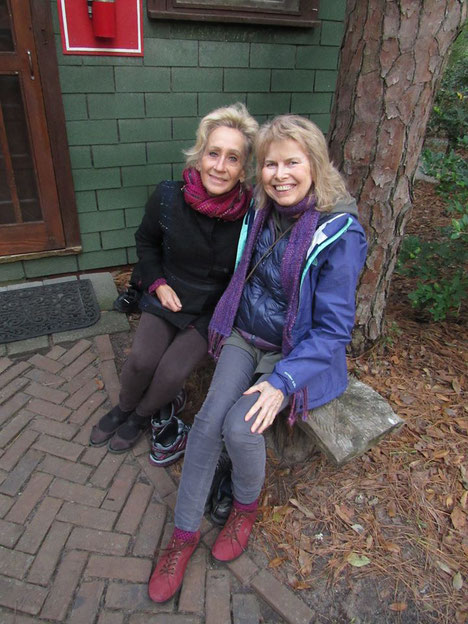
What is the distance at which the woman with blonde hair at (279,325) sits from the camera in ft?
5.34

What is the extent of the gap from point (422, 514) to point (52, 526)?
4.95 ft

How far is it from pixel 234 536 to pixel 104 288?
2.13 metres

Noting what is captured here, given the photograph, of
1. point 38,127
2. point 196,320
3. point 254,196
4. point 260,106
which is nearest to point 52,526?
point 196,320

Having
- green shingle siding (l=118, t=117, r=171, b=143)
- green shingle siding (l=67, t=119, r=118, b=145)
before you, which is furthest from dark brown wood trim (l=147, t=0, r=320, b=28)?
green shingle siding (l=67, t=119, r=118, b=145)

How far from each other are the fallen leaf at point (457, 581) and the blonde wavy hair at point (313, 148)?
56.5 inches

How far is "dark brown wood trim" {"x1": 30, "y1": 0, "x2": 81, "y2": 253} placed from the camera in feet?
9.23

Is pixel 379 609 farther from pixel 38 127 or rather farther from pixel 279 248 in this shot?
pixel 38 127

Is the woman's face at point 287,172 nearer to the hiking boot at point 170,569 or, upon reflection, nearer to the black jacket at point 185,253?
the black jacket at point 185,253

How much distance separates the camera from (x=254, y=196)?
76.5 inches

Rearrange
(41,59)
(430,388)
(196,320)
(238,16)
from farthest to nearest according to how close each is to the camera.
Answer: (238,16), (41,59), (430,388), (196,320)

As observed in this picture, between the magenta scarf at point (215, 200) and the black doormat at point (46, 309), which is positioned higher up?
the magenta scarf at point (215, 200)

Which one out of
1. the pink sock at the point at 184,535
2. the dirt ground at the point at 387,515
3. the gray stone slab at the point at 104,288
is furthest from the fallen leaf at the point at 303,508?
the gray stone slab at the point at 104,288

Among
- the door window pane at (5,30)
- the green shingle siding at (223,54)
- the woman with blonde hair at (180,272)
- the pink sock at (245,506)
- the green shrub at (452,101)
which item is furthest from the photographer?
the green shrub at (452,101)

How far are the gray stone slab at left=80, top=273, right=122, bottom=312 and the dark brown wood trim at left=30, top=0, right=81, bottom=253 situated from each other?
0.28 m
